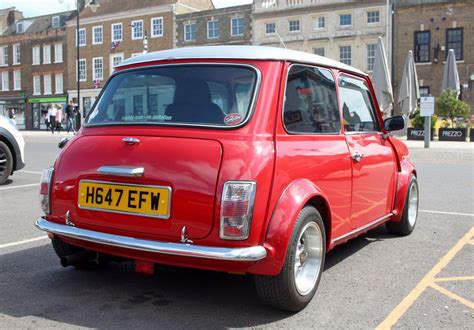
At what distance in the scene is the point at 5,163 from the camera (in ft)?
30.4

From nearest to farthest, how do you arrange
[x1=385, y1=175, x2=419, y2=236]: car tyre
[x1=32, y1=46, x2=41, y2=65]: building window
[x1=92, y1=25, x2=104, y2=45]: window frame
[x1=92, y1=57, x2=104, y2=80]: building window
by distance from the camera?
[x1=385, y1=175, x2=419, y2=236]: car tyre < [x1=92, y1=57, x2=104, y2=80]: building window < [x1=92, y1=25, x2=104, y2=45]: window frame < [x1=32, y1=46, x2=41, y2=65]: building window

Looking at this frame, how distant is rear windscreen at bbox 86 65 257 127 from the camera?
342cm

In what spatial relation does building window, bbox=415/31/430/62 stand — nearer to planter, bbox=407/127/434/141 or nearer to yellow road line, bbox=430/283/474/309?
planter, bbox=407/127/434/141

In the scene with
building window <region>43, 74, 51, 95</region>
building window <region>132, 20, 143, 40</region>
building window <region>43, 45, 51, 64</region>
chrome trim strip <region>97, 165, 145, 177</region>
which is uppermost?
building window <region>132, 20, 143, 40</region>

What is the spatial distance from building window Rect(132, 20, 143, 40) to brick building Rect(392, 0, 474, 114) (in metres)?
23.1

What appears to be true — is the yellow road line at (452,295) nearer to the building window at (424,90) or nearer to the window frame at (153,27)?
the building window at (424,90)

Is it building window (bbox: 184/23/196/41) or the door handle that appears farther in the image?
building window (bbox: 184/23/196/41)

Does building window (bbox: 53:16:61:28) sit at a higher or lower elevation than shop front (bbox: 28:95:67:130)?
higher

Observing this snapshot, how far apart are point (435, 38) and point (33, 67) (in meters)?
39.0

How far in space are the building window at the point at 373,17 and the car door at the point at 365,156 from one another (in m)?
34.2

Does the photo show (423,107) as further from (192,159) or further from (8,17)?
(8,17)

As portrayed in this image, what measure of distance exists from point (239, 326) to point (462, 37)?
118ft

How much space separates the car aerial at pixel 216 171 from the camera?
3068 millimetres

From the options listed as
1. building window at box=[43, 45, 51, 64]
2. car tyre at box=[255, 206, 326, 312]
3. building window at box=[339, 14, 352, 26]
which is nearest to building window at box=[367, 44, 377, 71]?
building window at box=[339, 14, 352, 26]
